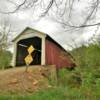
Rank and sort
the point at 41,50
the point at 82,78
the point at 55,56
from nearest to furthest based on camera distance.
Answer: the point at 82,78 → the point at 41,50 → the point at 55,56

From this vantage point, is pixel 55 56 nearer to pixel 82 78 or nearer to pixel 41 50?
pixel 41 50

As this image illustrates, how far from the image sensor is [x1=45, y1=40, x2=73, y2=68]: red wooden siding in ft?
64.2

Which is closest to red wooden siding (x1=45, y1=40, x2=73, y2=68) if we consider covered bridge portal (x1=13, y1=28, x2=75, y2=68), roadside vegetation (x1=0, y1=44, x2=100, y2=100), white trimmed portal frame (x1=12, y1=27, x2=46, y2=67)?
covered bridge portal (x1=13, y1=28, x2=75, y2=68)

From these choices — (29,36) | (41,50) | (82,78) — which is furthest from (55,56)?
(82,78)

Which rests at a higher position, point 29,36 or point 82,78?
point 29,36

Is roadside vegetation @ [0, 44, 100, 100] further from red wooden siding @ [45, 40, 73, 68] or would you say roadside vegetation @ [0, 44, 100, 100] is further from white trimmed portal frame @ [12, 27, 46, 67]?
white trimmed portal frame @ [12, 27, 46, 67]

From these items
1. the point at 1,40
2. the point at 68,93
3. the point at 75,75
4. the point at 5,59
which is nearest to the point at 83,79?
the point at 75,75

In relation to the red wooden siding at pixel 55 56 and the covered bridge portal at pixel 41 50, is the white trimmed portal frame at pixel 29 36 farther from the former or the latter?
the red wooden siding at pixel 55 56

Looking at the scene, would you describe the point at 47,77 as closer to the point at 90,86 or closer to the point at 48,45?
the point at 90,86

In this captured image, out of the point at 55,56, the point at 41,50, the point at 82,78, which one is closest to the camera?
the point at 82,78

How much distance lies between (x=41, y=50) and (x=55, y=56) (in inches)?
50.9

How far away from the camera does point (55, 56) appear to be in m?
20.5

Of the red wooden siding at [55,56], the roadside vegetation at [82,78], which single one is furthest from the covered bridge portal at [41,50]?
the roadside vegetation at [82,78]

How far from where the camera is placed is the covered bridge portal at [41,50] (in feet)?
63.5
